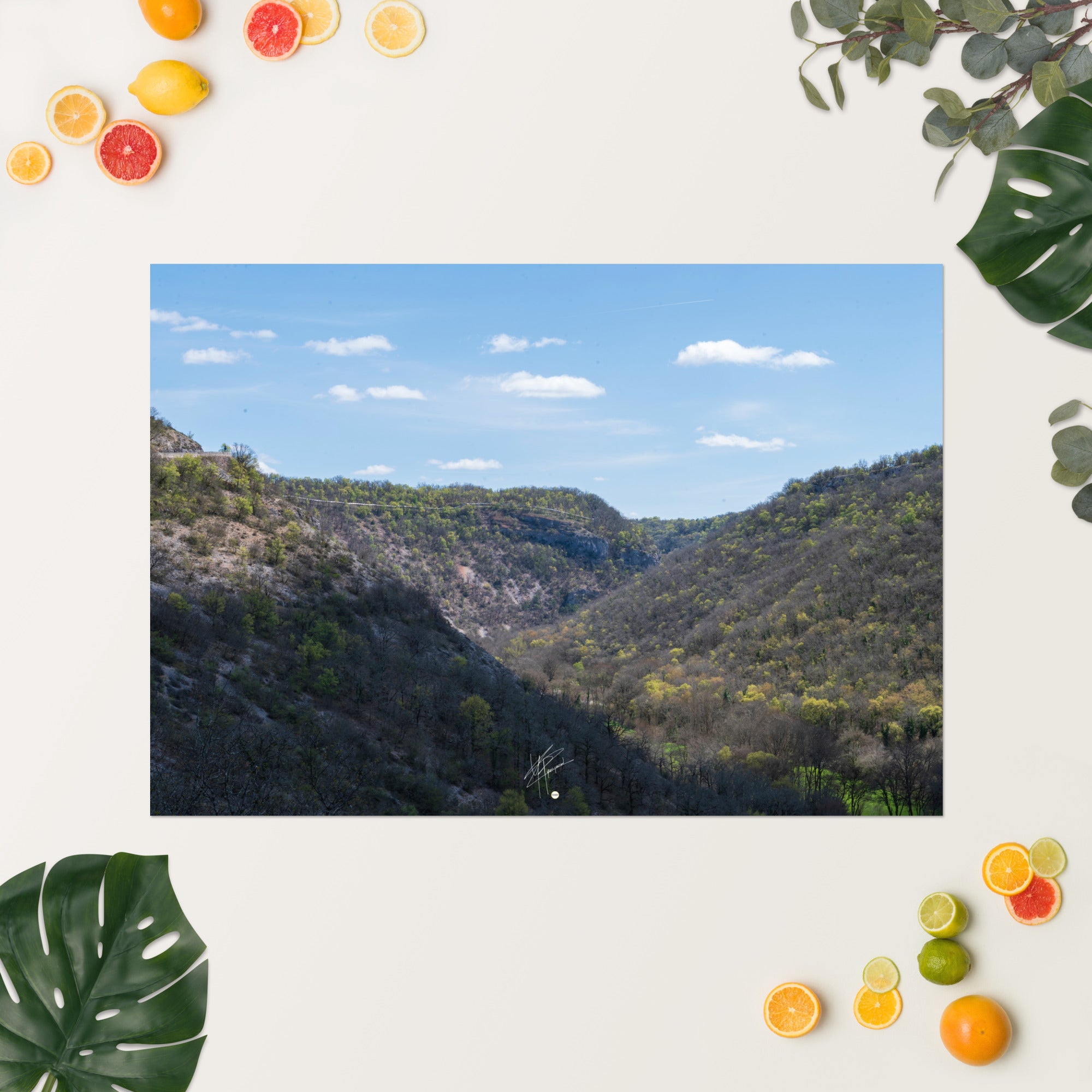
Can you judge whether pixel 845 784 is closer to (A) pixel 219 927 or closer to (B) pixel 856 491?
(B) pixel 856 491

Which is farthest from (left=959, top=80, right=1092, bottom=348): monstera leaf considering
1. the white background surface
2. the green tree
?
the green tree

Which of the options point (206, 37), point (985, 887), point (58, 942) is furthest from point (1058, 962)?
point (206, 37)

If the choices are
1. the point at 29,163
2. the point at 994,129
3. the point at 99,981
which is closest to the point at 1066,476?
the point at 994,129

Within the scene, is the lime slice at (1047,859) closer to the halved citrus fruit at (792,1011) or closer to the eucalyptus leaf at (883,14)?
the halved citrus fruit at (792,1011)

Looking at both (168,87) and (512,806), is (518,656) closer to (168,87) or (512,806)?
(512,806)

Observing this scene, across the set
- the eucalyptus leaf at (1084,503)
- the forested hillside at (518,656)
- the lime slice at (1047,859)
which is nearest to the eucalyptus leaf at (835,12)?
the eucalyptus leaf at (1084,503)

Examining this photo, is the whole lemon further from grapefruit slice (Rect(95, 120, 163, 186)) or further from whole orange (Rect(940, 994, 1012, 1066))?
whole orange (Rect(940, 994, 1012, 1066))
